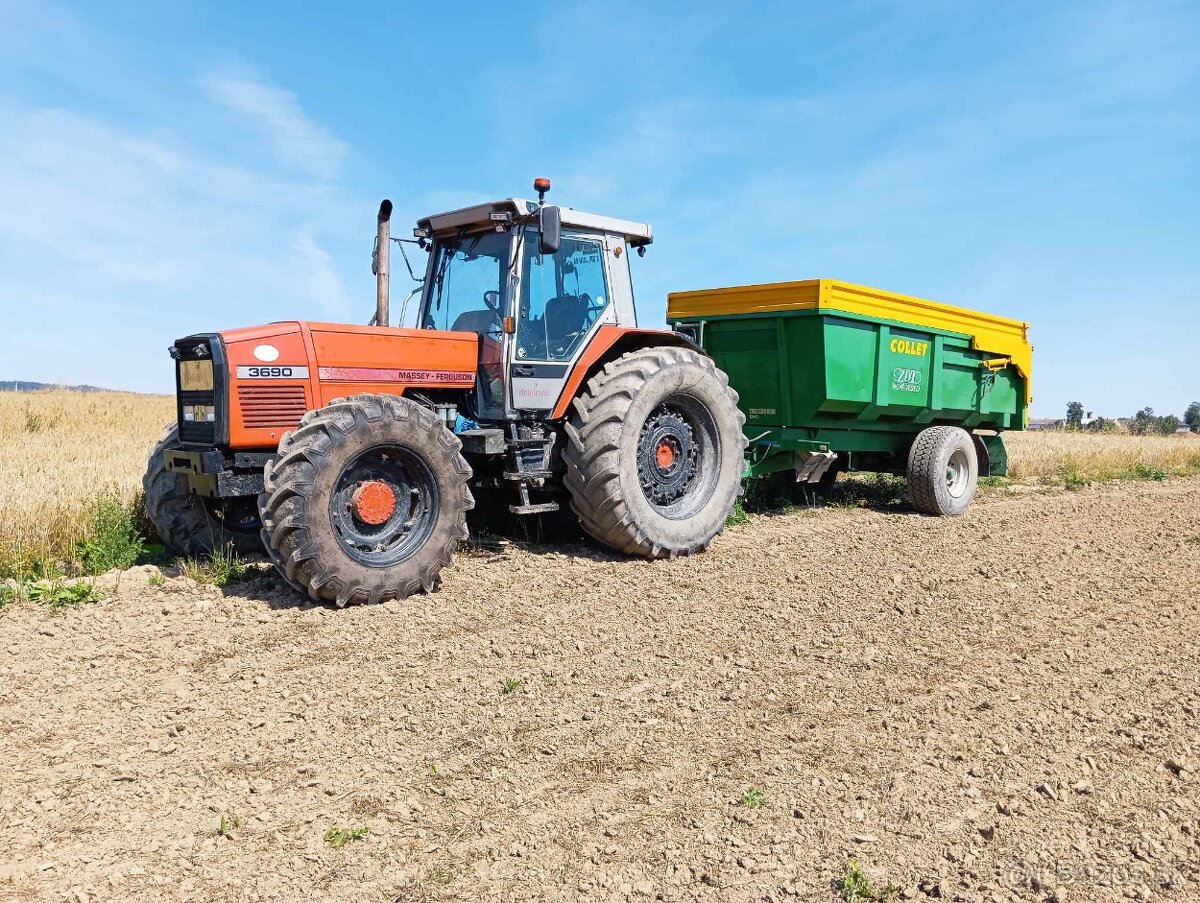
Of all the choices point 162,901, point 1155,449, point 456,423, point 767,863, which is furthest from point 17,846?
point 1155,449

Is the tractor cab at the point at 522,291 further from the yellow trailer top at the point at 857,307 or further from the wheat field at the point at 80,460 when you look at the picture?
the wheat field at the point at 80,460

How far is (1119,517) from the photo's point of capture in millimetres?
9453

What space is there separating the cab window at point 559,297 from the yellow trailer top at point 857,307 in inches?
91.9

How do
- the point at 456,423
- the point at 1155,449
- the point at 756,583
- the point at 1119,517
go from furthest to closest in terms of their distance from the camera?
the point at 1155,449 < the point at 1119,517 < the point at 456,423 < the point at 756,583

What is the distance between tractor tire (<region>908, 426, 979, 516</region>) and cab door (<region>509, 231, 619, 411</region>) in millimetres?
4089

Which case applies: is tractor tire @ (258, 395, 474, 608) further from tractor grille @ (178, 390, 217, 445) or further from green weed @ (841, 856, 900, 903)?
green weed @ (841, 856, 900, 903)

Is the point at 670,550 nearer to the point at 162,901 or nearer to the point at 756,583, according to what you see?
the point at 756,583

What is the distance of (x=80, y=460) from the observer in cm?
1099

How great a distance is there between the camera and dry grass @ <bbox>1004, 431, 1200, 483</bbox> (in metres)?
14.2

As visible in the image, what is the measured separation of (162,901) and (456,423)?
13.5 ft

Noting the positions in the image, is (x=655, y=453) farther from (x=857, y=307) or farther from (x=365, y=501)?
(x=857, y=307)

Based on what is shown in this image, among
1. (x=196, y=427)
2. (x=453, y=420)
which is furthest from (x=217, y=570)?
(x=453, y=420)

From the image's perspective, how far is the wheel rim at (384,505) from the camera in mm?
5418

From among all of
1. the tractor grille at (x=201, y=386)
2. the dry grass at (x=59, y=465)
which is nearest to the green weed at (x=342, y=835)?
the tractor grille at (x=201, y=386)
